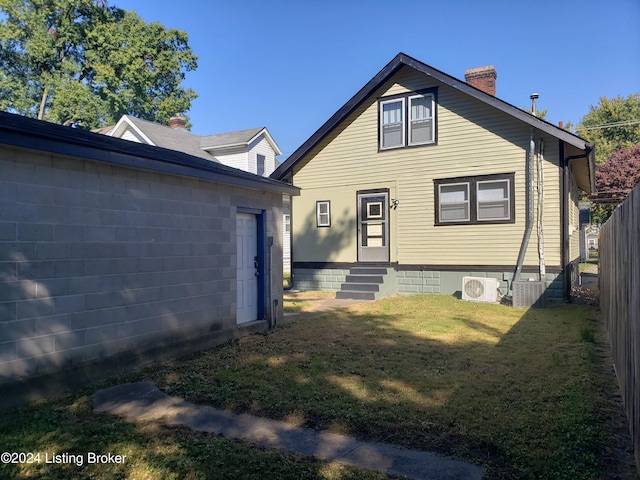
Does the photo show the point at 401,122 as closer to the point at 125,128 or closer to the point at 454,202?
the point at 454,202

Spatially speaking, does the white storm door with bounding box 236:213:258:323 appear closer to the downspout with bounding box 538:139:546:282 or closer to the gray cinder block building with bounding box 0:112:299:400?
the gray cinder block building with bounding box 0:112:299:400

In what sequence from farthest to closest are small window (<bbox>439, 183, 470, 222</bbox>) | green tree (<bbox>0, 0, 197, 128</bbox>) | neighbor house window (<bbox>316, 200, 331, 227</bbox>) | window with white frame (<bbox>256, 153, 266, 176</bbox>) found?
green tree (<bbox>0, 0, 197, 128</bbox>), window with white frame (<bbox>256, 153, 266, 176</bbox>), neighbor house window (<bbox>316, 200, 331, 227</bbox>), small window (<bbox>439, 183, 470, 222</bbox>)

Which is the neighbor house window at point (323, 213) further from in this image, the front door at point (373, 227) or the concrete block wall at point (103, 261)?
the concrete block wall at point (103, 261)

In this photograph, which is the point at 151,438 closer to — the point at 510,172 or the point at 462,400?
the point at 462,400

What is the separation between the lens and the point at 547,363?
6.03m

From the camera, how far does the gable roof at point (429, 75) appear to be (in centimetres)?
1154

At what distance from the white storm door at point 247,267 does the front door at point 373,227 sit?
22.4ft

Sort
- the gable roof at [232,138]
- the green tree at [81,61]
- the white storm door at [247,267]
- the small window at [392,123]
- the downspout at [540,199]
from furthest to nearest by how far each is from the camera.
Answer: the green tree at [81,61], the gable roof at [232,138], the small window at [392,123], the downspout at [540,199], the white storm door at [247,267]

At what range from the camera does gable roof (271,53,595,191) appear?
11.5 metres

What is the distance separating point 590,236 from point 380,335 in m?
47.9

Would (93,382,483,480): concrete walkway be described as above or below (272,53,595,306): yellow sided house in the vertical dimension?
below

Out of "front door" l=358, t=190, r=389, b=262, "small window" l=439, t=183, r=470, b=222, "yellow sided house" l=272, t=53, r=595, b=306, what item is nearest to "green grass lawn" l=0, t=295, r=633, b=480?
"yellow sided house" l=272, t=53, r=595, b=306

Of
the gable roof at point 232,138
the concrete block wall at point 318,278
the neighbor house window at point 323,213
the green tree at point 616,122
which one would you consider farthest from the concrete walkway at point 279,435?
the green tree at point 616,122

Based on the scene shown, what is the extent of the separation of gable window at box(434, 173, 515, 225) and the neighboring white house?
34.9 feet
